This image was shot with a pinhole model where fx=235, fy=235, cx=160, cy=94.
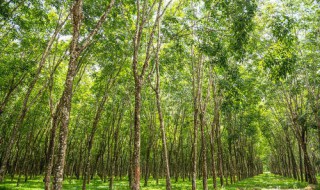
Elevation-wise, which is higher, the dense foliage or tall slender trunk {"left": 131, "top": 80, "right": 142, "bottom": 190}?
the dense foliage

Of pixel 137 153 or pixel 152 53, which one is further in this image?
pixel 152 53

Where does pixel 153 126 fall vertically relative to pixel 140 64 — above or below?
below

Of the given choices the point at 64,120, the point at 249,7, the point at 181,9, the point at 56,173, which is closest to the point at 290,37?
the point at 249,7

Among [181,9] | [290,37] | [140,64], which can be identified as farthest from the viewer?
[140,64]

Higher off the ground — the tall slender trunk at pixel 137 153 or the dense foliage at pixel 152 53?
the dense foliage at pixel 152 53

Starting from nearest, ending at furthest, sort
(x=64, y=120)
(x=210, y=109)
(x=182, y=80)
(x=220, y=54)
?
(x=64, y=120) → (x=220, y=54) → (x=182, y=80) → (x=210, y=109)

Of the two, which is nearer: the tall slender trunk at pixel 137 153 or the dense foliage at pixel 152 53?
the tall slender trunk at pixel 137 153

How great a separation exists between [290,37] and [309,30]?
1377 centimetres

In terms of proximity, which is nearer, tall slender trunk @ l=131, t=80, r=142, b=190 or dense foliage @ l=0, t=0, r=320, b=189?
tall slender trunk @ l=131, t=80, r=142, b=190

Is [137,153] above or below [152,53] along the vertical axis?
below

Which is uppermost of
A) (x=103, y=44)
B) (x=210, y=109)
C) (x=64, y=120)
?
(x=103, y=44)

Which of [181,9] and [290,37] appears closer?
[290,37]

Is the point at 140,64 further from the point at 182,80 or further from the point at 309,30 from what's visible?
the point at 309,30

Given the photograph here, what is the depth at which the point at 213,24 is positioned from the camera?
14.3 metres
